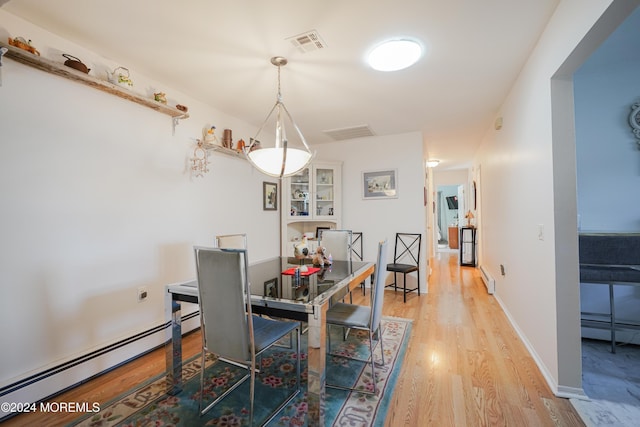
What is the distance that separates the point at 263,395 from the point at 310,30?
2.42 m

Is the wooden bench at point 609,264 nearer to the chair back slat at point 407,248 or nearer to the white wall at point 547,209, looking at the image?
the white wall at point 547,209

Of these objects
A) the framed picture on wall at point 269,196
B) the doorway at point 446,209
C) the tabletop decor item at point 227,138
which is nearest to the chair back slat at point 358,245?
the framed picture on wall at point 269,196

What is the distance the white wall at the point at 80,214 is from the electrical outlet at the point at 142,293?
0.15ft

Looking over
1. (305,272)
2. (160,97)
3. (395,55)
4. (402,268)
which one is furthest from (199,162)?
(402,268)

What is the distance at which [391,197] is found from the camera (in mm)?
4305

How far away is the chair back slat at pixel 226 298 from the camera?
143 cm

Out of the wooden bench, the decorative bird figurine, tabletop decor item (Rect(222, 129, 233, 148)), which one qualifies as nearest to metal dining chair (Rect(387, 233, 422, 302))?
the wooden bench

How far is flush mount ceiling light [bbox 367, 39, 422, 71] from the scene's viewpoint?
6.56 feet

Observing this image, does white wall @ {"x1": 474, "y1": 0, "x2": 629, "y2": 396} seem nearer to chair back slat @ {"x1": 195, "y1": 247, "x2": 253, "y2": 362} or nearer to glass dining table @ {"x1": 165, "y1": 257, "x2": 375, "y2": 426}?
glass dining table @ {"x1": 165, "y1": 257, "x2": 375, "y2": 426}

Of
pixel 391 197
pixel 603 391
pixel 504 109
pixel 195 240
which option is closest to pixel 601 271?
pixel 603 391

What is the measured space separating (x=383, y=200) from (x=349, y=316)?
268 cm

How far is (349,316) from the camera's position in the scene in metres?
1.99

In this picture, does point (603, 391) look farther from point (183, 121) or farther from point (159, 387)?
point (183, 121)

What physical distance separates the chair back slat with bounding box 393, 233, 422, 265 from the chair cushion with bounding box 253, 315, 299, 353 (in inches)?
108
